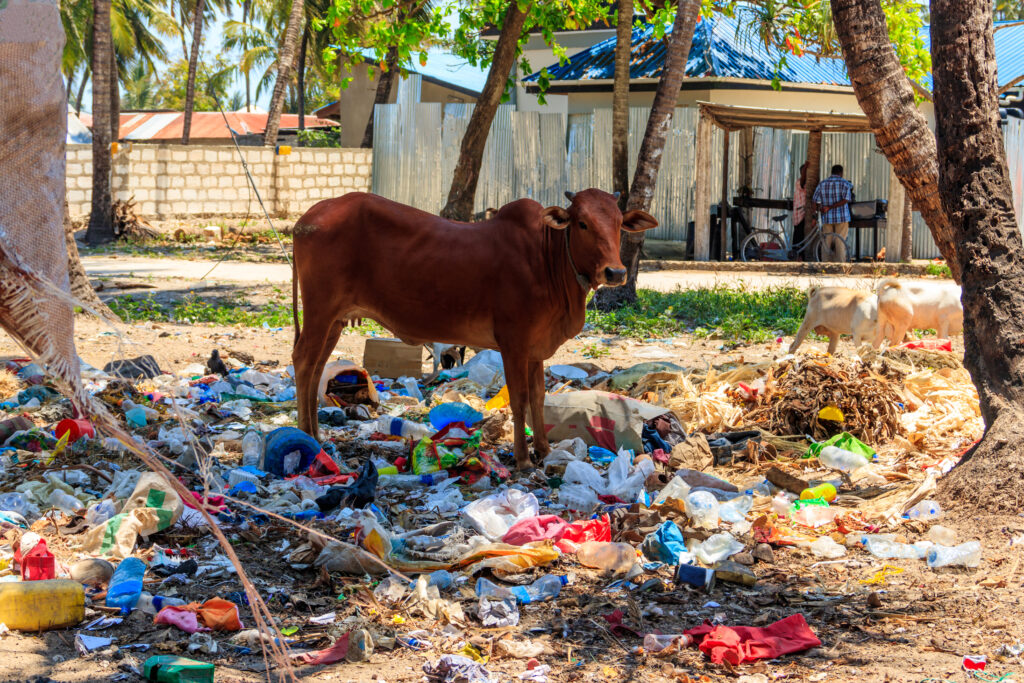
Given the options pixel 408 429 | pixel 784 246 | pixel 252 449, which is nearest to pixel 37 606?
pixel 252 449

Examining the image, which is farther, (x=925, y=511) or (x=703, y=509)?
(x=703, y=509)

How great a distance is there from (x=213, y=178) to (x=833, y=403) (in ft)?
60.7

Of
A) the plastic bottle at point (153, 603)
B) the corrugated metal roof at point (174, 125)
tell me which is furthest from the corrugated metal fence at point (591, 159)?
the corrugated metal roof at point (174, 125)

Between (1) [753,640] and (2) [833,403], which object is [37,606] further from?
(2) [833,403]

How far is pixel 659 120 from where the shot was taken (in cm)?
1166

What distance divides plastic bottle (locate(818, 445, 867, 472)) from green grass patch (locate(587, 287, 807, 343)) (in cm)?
432

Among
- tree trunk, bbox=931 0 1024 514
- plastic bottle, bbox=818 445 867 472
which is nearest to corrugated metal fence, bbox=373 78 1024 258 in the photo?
plastic bottle, bbox=818 445 867 472

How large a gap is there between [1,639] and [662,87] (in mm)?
9642

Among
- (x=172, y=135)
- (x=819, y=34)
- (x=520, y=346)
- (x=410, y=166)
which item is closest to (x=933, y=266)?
(x=819, y=34)

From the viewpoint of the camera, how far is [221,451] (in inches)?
253

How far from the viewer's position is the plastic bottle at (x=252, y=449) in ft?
20.4

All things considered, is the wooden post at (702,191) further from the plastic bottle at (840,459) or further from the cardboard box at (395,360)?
the plastic bottle at (840,459)

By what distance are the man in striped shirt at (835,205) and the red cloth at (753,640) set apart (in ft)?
46.9

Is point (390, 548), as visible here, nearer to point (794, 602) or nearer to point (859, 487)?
point (794, 602)
